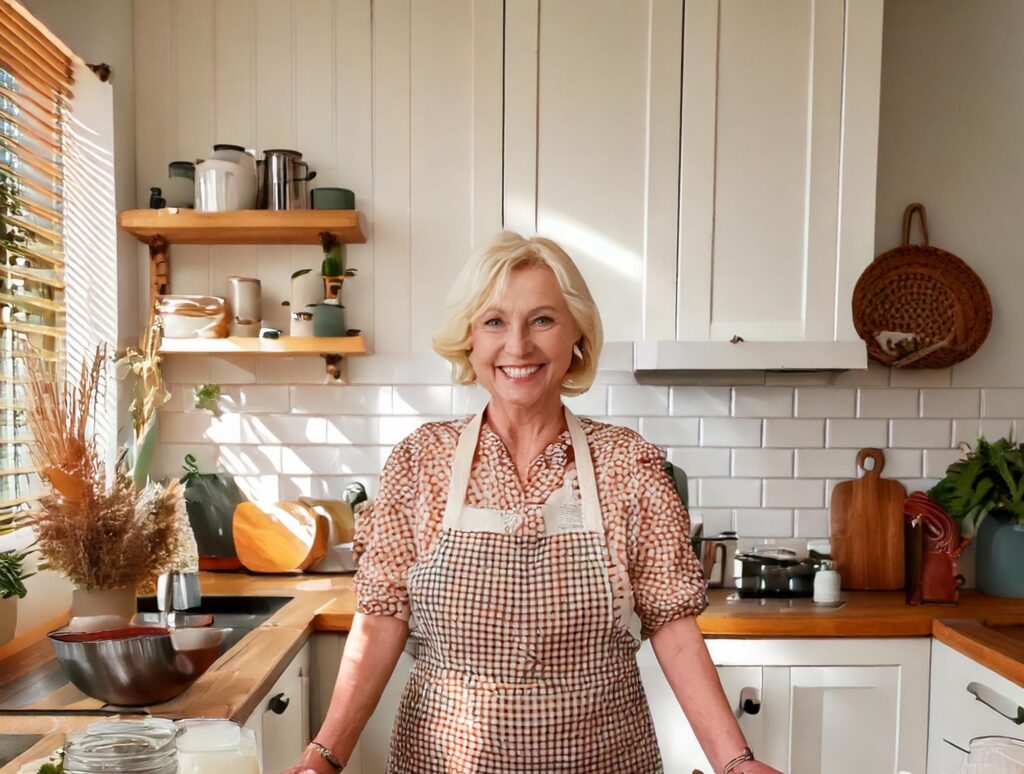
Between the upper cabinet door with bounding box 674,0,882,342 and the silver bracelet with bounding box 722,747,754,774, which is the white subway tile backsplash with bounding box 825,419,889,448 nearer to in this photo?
the upper cabinet door with bounding box 674,0,882,342

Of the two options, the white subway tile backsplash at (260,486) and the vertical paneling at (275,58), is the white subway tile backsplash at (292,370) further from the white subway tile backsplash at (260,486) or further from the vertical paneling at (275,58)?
the vertical paneling at (275,58)

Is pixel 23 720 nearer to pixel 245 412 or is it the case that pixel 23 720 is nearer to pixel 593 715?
pixel 593 715

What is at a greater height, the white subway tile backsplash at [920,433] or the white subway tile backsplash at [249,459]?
the white subway tile backsplash at [920,433]

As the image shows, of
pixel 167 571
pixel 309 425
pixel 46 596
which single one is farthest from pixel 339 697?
pixel 309 425

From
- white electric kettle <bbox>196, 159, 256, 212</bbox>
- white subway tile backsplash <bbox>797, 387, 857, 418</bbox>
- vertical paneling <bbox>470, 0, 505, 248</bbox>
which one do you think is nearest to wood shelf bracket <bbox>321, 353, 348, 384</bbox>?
white electric kettle <bbox>196, 159, 256, 212</bbox>

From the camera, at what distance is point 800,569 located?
2504 mm

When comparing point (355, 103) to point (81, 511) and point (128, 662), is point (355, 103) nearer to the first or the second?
point (81, 511)

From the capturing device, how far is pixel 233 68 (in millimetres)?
2689

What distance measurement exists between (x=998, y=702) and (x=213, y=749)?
1.79 m

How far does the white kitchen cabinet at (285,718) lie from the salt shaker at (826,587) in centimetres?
138

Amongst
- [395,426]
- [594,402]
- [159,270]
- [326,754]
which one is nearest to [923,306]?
[594,402]

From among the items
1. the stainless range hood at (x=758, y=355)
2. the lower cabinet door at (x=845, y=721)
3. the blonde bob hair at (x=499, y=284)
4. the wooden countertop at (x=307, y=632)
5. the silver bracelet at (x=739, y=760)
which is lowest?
the lower cabinet door at (x=845, y=721)

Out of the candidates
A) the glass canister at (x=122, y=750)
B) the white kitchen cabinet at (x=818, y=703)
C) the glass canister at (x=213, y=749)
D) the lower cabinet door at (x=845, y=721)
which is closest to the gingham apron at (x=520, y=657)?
the glass canister at (x=213, y=749)

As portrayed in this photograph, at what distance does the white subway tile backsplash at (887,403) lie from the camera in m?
2.79
